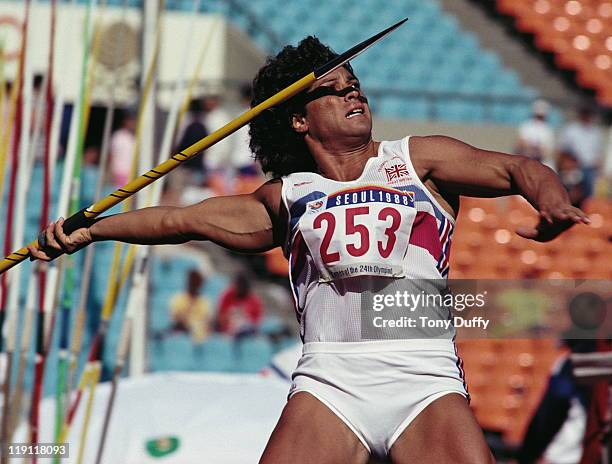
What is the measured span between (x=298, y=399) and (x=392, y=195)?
0.62 meters

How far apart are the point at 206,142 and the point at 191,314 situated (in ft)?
15.3

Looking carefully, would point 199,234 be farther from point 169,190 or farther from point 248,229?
point 169,190

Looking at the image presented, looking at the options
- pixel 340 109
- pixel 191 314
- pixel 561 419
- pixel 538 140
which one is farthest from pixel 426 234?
pixel 538 140

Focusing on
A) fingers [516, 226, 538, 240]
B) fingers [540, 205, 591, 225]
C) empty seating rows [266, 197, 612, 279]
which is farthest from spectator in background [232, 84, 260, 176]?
fingers [540, 205, 591, 225]

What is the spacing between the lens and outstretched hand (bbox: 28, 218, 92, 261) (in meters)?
3.34

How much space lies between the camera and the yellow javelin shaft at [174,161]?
3.21 m

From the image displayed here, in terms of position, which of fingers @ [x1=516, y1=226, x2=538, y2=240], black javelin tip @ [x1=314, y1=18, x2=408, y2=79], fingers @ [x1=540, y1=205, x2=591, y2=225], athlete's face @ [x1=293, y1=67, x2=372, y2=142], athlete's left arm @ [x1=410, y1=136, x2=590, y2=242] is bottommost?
fingers @ [x1=516, y1=226, x2=538, y2=240]

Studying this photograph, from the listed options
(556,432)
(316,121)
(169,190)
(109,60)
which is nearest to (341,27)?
Answer: (109,60)

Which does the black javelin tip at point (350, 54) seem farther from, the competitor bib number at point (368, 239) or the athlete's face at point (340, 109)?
the competitor bib number at point (368, 239)

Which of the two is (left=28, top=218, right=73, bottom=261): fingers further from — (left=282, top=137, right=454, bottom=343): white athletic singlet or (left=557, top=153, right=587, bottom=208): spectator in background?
(left=557, top=153, right=587, bottom=208): spectator in background

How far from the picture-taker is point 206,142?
3260 millimetres

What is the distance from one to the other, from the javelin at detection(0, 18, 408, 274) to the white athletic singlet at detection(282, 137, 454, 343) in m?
0.27

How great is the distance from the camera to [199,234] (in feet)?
11.1

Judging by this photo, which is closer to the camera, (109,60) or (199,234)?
(199,234)
